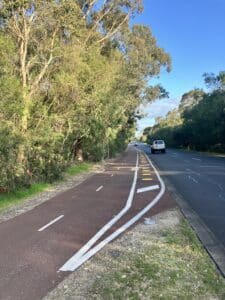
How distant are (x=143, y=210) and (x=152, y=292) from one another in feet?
25.2

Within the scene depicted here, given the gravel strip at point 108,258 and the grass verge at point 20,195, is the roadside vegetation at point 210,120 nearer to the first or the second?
the grass verge at point 20,195

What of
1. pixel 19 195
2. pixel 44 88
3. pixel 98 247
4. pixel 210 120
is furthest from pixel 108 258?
pixel 210 120

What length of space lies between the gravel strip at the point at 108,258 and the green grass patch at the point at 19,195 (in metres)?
6.33

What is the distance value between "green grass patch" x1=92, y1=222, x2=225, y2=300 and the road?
83 centimetres

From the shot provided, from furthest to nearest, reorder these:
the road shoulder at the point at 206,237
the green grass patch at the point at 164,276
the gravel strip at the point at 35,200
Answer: the gravel strip at the point at 35,200, the road shoulder at the point at 206,237, the green grass patch at the point at 164,276

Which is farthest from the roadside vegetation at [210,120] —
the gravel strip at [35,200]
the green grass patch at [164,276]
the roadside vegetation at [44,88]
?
the green grass patch at [164,276]

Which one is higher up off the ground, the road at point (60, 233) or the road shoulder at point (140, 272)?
the road shoulder at point (140, 272)

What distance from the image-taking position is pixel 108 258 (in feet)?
27.0

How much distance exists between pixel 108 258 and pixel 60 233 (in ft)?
8.80

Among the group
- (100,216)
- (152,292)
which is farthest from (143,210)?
(152,292)

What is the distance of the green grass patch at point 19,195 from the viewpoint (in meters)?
16.8

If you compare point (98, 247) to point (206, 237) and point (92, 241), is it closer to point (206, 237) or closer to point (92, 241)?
point (92, 241)

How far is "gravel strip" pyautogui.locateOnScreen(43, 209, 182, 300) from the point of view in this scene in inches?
252

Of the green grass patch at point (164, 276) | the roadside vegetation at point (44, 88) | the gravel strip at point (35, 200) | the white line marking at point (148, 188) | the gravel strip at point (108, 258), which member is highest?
the roadside vegetation at point (44, 88)
